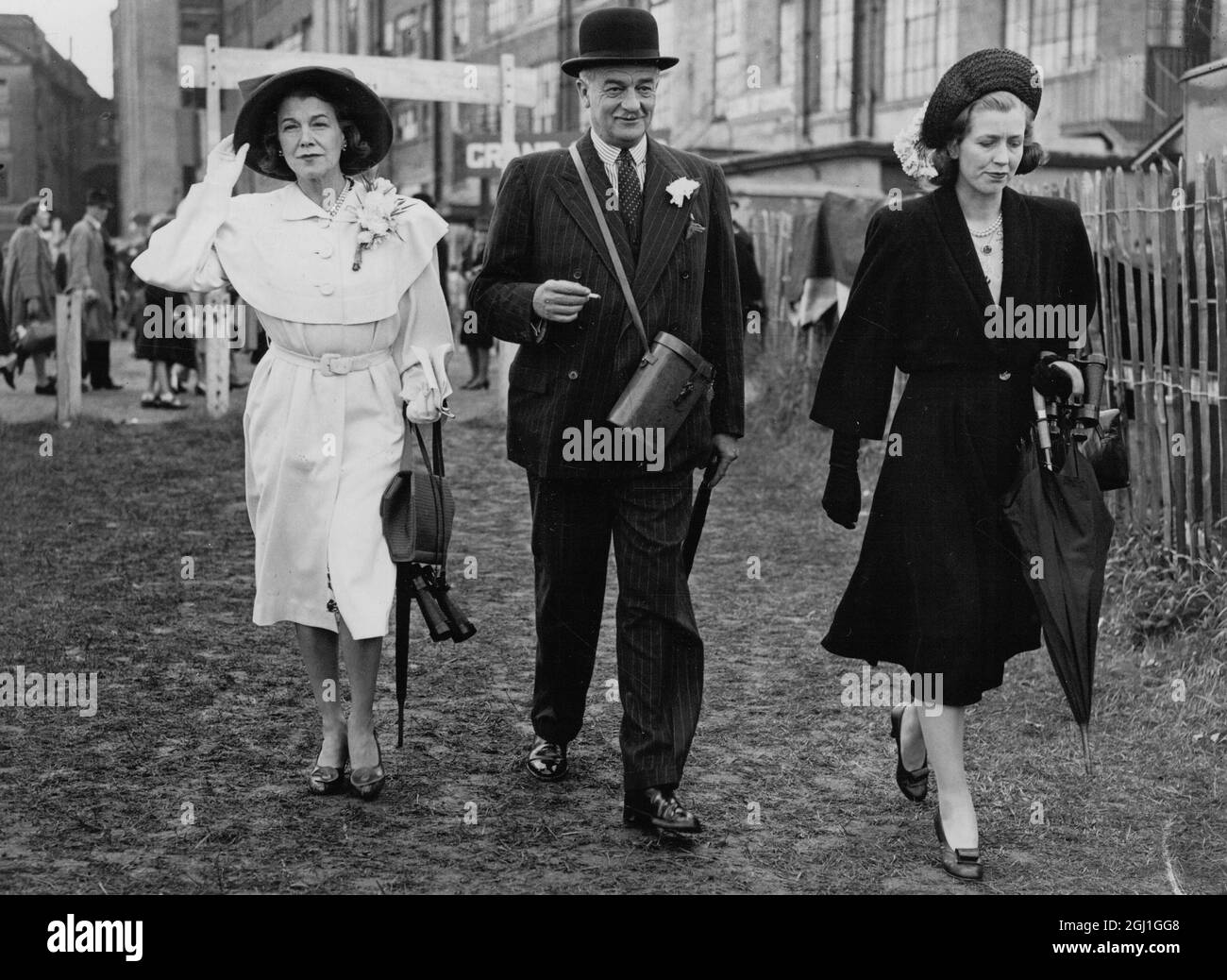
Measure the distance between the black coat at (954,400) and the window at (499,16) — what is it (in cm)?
3309

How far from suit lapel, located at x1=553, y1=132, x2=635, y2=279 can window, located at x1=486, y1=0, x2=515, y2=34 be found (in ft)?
107

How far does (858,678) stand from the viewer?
6.11 meters

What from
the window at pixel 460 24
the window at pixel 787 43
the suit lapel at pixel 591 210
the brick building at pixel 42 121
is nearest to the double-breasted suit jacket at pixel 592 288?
the suit lapel at pixel 591 210

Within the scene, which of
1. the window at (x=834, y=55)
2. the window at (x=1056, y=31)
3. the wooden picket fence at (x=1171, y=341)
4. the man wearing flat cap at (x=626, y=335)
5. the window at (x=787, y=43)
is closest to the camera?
the man wearing flat cap at (x=626, y=335)

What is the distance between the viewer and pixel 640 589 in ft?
14.2

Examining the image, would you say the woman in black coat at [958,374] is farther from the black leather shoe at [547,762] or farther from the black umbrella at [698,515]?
the black leather shoe at [547,762]

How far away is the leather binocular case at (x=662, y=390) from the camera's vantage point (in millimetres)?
4219

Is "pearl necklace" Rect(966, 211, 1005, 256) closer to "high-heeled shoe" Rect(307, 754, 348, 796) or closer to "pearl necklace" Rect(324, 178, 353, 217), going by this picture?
"pearl necklace" Rect(324, 178, 353, 217)

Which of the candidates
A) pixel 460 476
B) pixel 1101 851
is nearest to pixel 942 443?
pixel 1101 851

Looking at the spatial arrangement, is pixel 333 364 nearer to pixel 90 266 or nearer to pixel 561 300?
pixel 561 300

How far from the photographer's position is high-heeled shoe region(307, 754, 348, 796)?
4582mm

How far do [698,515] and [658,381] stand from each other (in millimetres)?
586

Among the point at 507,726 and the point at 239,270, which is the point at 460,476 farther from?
the point at 239,270
